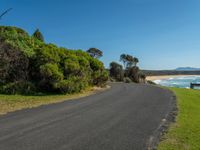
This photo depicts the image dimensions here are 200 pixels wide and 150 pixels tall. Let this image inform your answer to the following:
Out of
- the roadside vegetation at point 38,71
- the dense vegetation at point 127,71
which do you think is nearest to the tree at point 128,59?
the dense vegetation at point 127,71

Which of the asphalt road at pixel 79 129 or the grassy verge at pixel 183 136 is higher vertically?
the asphalt road at pixel 79 129

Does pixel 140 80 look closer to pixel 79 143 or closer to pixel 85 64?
pixel 85 64

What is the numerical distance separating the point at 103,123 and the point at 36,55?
504 inches

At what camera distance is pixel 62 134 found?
23.9ft

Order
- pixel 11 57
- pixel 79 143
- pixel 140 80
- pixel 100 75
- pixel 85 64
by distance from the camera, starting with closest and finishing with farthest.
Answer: pixel 79 143
pixel 11 57
pixel 85 64
pixel 100 75
pixel 140 80

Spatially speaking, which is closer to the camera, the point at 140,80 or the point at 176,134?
the point at 176,134

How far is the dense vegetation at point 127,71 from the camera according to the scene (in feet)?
158

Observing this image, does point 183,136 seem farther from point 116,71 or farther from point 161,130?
point 116,71

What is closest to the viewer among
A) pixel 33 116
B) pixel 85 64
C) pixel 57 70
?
pixel 33 116

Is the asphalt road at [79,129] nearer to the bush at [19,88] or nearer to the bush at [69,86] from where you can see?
the bush at [19,88]

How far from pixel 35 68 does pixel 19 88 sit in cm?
255

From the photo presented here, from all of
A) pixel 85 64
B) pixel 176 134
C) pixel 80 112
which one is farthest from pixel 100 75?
pixel 176 134

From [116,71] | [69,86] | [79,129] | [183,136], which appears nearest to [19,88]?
[69,86]

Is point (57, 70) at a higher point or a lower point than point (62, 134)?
higher
